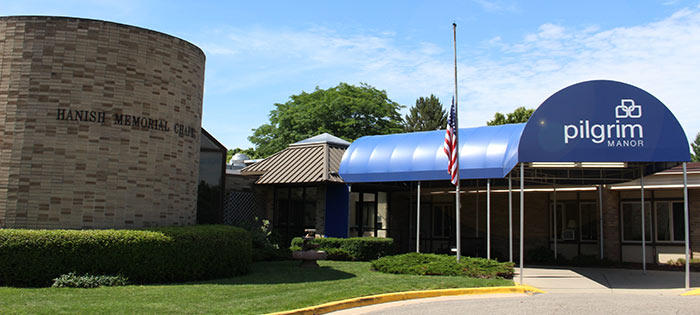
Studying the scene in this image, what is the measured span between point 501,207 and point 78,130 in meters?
16.7

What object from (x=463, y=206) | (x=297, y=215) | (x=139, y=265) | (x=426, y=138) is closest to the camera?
(x=139, y=265)

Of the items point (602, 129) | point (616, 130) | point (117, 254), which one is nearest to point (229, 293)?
point (117, 254)

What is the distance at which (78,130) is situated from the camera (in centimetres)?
1348

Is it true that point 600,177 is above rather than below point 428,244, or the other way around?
above

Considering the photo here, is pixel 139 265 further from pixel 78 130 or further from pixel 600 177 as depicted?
pixel 600 177

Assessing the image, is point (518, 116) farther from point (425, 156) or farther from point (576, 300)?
point (576, 300)

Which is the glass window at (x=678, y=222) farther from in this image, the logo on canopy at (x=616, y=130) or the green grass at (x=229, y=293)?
the green grass at (x=229, y=293)

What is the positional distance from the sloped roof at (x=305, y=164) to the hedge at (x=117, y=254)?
828 cm

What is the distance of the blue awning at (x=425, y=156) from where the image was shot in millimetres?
18719

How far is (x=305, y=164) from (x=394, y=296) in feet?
41.7

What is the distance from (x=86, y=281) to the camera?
39.3 ft

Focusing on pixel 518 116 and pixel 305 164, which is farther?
pixel 518 116

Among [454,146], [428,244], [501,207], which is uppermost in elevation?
[454,146]

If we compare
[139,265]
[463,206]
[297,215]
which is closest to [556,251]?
[463,206]
